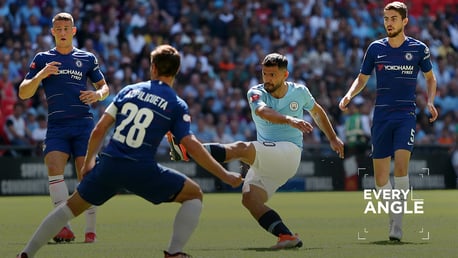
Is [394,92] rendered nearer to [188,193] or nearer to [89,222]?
[89,222]

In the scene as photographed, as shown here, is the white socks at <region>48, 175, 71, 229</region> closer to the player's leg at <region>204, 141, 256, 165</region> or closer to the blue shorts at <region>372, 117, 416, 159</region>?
the player's leg at <region>204, 141, 256, 165</region>

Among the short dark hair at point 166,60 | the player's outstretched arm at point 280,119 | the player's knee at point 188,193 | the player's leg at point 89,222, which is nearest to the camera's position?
the short dark hair at point 166,60

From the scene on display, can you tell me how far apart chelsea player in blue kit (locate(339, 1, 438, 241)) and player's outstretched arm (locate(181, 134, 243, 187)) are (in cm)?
407

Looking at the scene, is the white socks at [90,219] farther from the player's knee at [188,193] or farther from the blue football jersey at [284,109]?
the player's knee at [188,193]

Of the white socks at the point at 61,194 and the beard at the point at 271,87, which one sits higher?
the beard at the point at 271,87

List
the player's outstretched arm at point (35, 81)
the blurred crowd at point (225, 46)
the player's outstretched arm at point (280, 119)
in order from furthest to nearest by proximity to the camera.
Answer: the blurred crowd at point (225, 46), the player's outstretched arm at point (35, 81), the player's outstretched arm at point (280, 119)

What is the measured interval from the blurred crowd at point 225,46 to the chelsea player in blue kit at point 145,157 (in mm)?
15590

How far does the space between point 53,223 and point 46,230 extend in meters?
0.08

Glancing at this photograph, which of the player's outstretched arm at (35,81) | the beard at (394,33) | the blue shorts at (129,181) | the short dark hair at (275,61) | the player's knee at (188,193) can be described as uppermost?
the beard at (394,33)

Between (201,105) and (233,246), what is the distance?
15.5 meters

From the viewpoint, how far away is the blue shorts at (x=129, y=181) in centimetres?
910

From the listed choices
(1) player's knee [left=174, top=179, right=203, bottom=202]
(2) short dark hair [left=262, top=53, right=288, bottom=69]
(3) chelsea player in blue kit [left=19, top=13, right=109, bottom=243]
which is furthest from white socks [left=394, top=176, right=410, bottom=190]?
(1) player's knee [left=174, top=179, right=203, bottom=202]

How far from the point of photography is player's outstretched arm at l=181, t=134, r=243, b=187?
9.02 metres

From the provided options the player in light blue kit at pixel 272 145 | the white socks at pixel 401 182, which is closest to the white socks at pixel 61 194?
the player in light blue kit at pixel 272 145
